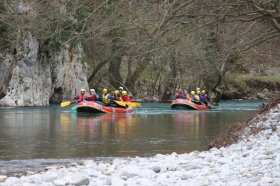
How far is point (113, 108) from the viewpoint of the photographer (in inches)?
1484

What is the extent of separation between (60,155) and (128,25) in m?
4.02

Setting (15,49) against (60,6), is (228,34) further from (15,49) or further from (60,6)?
(15,49)

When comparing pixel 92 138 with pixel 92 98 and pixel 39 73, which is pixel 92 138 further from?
pixel 39 73

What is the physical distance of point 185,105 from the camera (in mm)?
42594

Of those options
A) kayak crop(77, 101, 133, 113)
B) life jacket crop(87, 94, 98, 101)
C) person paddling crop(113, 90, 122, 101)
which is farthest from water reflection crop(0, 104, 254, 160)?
person paddling crop(113, 90, 122, 101)

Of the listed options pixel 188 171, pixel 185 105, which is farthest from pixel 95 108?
pixel 188 171

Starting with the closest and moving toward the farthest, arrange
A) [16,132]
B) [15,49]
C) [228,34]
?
[228,34], [16,132], [15,49]

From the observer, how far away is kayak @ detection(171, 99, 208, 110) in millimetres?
42303

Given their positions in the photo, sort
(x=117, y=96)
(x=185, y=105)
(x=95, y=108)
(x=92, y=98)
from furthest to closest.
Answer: (x=185, y=105) → (x=117, y=96) → (x=92, y=98) → (x=95, y=108)

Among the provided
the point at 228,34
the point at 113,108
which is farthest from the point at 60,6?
the point at 113,108

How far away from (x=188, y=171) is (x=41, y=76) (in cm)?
3663

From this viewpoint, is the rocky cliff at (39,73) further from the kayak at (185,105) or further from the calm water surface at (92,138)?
the calm water surface at (92,138)

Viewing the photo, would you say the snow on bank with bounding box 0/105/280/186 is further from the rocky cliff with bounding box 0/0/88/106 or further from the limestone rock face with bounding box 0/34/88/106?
the limestone rock face with bounding box 0/34/88/106

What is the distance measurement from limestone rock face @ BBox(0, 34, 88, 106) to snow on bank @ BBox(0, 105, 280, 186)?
29.4 meters
